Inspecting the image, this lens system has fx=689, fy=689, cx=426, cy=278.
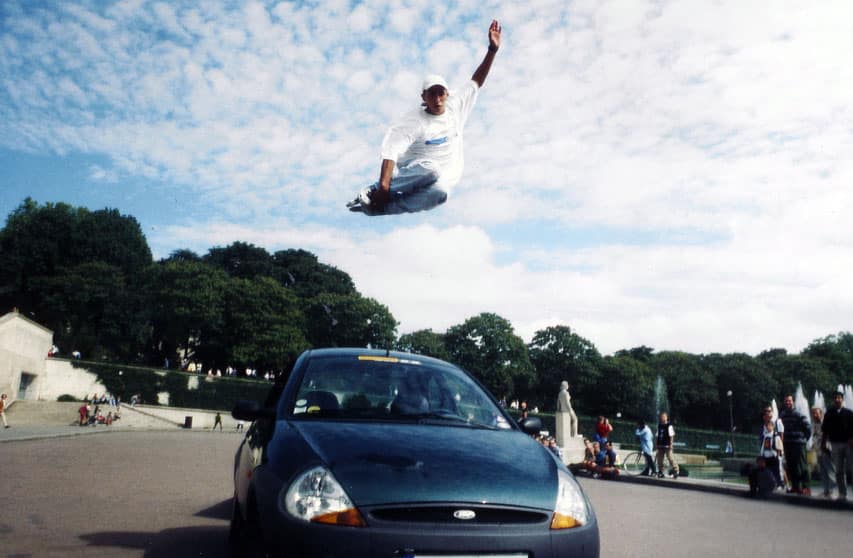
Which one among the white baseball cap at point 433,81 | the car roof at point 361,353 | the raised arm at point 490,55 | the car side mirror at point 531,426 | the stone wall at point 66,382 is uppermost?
the raised arm at point 490,55

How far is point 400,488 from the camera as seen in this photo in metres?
3.21

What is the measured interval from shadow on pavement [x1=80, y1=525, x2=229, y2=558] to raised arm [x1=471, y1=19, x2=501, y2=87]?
523 centimetres

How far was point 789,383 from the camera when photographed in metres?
89.1

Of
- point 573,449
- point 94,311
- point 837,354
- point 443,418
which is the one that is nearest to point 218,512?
point 443,418

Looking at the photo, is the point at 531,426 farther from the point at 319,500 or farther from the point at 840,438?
the point at 840,438

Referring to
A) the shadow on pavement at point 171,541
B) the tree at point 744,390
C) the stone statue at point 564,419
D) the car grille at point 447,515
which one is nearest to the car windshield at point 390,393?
the car grille at point 447,515

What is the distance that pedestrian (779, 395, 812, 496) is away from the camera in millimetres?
13648

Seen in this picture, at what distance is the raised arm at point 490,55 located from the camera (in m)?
6.72

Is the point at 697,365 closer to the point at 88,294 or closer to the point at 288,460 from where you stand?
the point at 88,294

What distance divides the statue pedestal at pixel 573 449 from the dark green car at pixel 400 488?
25352 mm

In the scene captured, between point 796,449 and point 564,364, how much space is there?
237 ft

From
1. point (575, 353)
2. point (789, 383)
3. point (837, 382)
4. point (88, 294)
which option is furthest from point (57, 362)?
point (837, 382)

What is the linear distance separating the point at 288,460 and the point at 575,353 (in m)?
84.1

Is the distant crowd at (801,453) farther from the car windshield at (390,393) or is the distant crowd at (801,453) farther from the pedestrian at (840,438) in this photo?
the car windshield at (390,393)
